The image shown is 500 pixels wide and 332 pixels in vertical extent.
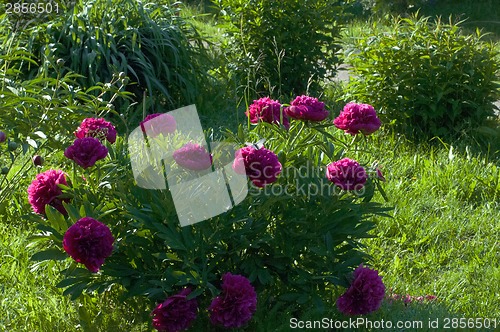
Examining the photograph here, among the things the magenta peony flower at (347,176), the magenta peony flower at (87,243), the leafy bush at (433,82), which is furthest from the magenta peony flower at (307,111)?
the leafy bush at (433,82)

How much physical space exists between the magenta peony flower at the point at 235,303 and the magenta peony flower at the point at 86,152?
24.7 inches

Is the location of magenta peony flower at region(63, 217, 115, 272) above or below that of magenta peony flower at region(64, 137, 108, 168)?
below

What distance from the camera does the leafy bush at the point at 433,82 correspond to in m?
5.11

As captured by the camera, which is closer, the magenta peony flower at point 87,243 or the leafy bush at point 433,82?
the magenta peony flower at point 87,243

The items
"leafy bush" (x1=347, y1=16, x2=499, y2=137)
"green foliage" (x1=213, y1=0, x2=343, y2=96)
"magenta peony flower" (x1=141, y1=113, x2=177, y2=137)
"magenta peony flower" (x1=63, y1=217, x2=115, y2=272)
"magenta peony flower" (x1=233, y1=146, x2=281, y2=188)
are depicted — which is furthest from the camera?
"green foliage" (x1=213, y1=0, x2=343, y2=96)

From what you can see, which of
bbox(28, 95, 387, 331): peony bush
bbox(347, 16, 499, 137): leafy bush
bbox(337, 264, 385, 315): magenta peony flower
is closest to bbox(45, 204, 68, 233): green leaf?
bbox(28, 95, 387, 331): peony bush

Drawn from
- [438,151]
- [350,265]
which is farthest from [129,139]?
[438,151]

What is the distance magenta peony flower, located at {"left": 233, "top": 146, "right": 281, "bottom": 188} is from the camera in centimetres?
259

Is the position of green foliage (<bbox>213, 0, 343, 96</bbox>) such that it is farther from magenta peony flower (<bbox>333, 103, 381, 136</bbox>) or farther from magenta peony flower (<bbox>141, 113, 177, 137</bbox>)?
magenta peony flower (<bbox>141, 113, 177, 137</bbox>)

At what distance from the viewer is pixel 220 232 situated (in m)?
2.70

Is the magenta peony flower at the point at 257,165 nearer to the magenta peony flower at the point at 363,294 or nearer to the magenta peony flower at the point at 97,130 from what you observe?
the magenta peony flower at the point at 363,294

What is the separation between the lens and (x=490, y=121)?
545cm

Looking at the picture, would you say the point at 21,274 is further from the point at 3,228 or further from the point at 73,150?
the point at 73,150

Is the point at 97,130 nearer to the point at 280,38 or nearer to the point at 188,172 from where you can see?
the point at 188,172
